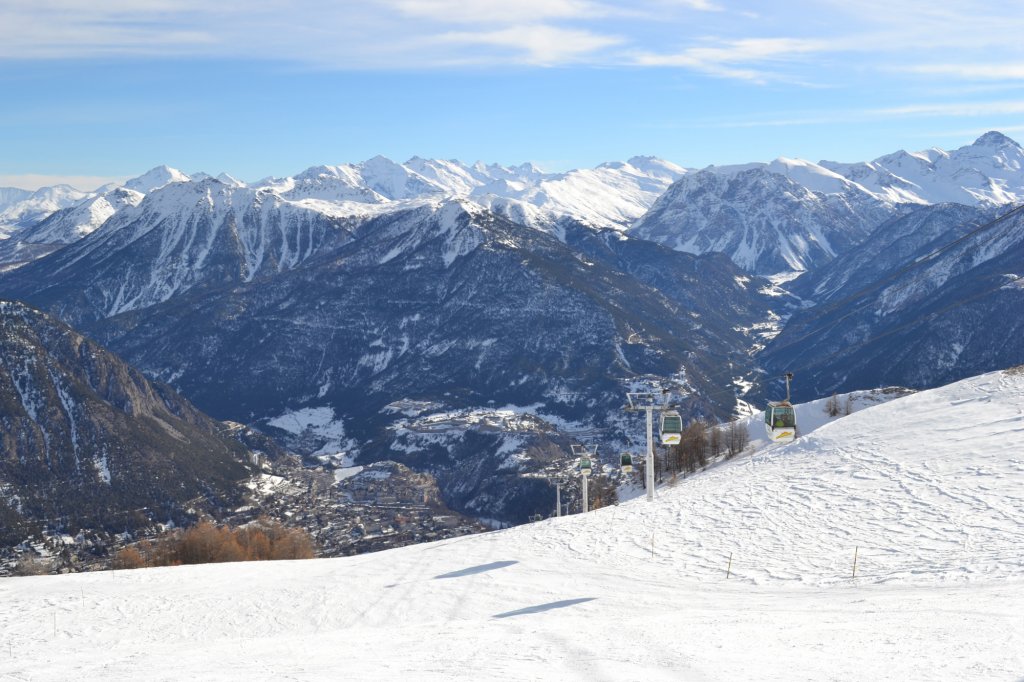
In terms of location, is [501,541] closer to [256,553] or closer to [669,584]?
[669,584]

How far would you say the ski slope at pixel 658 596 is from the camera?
3148 centimetres

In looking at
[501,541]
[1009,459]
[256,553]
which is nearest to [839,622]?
[501,541]

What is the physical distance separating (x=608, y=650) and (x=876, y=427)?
4489 centimetres

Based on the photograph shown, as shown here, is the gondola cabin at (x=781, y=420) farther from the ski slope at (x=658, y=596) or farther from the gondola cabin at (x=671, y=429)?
the gondola cabin at (x=671, y=429)

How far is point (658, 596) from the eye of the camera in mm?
42344

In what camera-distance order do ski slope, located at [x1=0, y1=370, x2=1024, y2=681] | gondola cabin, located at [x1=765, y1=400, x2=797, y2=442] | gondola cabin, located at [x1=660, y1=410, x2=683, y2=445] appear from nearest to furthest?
ski slope, located at [x1=0, y1=370, x2=1024, y2=681] < gondola cabin, located at [x1=765, y1=400, x2=797, y2=442] < gondola cabin, located at [x1=660, y1=410, x2=683, y2=445]

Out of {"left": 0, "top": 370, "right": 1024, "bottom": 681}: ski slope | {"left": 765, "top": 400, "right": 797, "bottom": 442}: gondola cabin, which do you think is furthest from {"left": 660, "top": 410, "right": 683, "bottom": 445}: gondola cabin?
{"left": 765, "top": 400, "right": 797, "bottom": 442}: gondola cabin

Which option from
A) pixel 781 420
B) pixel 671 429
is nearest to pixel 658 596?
pixel 781 420

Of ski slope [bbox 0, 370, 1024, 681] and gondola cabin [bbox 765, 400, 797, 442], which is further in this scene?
gondola cabin [bbox 765, 400, 797, 442]

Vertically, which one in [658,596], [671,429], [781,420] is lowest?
[658,596]

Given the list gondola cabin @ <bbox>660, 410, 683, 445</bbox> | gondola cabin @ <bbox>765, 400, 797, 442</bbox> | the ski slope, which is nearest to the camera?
the ski slope

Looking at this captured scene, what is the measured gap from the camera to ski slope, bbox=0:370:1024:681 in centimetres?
3148

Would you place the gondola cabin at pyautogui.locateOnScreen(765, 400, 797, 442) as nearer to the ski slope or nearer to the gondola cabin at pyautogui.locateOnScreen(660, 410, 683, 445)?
the ski slope

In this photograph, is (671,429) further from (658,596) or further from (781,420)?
(658,596)
